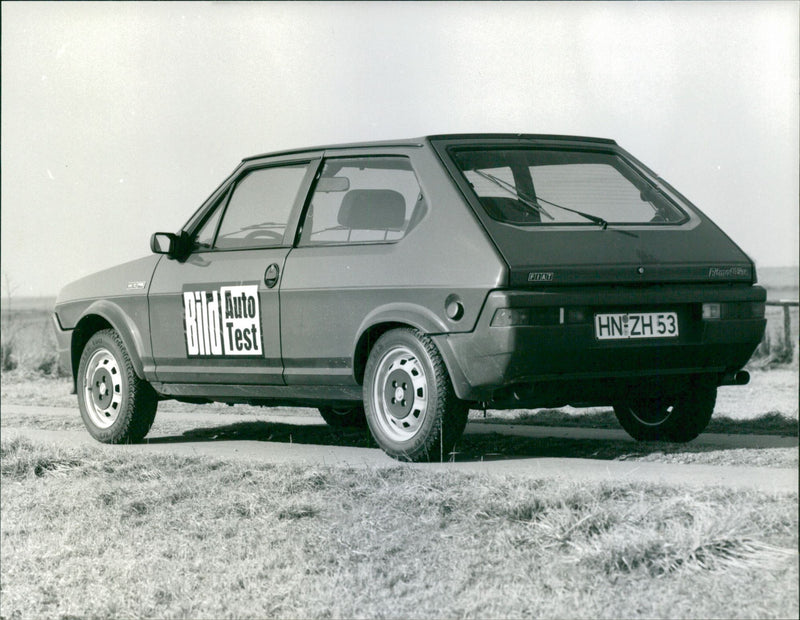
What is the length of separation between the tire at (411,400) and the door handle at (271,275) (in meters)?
0.99

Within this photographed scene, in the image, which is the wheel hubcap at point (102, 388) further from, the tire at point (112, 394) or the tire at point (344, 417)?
the tire at point (344, 417)

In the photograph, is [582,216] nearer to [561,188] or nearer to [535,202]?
[535,202]

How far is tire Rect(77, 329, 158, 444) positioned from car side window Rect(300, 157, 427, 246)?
6.57ft

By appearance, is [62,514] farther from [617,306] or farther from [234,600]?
[617,306]

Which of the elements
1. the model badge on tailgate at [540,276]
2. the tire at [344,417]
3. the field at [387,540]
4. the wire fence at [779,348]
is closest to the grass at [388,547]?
the field at [387,540]

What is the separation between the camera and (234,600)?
647 centimetres

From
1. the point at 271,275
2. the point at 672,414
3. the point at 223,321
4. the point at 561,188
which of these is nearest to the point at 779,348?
the point at 672,414

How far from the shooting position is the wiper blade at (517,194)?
320 inches

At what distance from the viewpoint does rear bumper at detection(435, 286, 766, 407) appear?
748 centimetres

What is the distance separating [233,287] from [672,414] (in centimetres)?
294

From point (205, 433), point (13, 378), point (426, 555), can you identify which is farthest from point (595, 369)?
point (13, 378)

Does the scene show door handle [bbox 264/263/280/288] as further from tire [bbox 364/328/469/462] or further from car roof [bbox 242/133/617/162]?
tire [bbox 364/328/469/462]

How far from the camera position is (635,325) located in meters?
7.80

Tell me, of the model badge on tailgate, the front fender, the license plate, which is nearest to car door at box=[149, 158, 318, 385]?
the front fender
